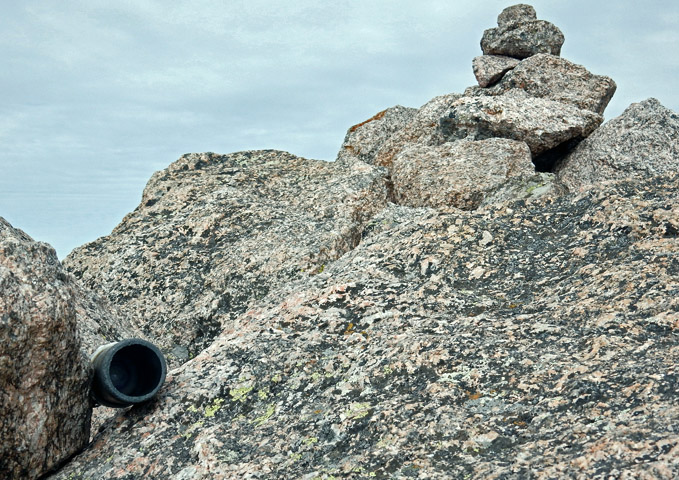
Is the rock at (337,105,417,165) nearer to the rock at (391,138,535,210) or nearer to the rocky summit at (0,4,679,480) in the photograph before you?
the rock at (391,138,535,210)

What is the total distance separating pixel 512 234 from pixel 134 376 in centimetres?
628

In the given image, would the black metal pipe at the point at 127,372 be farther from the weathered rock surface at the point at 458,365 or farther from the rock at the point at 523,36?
the rock at the point at 523,36

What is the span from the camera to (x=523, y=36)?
2292cm

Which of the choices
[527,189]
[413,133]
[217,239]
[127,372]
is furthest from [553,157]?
[127,372]

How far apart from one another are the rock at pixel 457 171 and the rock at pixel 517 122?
795mm

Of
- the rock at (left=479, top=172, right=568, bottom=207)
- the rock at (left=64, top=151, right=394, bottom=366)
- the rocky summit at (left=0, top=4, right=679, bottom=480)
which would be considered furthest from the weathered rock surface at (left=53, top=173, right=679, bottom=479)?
the rock at (left=64, top=151, right=394, bottom=366)

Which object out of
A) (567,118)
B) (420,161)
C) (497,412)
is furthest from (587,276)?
(567,118)

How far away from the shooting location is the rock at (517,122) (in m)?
17.1

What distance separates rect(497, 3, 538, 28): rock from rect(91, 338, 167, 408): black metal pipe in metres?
20.6

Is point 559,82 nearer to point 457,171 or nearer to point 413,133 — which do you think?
point 413,133

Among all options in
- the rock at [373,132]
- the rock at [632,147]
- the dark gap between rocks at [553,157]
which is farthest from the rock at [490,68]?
the rock at [632,147]

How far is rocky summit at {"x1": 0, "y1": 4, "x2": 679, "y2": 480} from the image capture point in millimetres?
5445

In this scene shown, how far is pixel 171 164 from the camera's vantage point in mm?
17812

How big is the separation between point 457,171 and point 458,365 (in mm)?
10073
